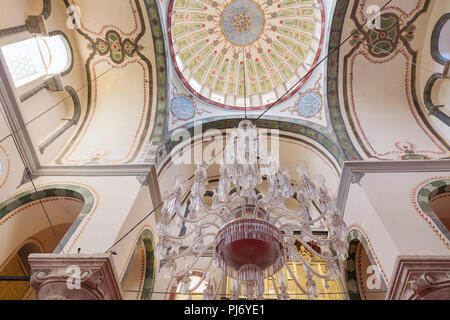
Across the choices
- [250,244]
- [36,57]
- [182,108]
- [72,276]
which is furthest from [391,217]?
[36,57]

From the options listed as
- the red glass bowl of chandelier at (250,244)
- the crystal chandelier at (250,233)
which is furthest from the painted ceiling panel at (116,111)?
the red glass bowl of chandelier at (250,244)

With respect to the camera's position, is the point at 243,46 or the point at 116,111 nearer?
the point at 116,111

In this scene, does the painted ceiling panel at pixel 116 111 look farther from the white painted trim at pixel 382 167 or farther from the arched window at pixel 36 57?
the white painted trim at pixel 382 167

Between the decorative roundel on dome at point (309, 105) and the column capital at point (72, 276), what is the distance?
5895mm

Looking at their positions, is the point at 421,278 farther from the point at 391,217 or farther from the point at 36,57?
the point at 36,57

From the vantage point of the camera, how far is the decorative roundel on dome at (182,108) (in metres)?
7.98

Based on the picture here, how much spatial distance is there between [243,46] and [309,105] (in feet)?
11.2

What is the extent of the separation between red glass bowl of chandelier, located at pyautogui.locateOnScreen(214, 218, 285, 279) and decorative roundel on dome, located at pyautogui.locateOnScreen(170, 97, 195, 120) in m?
5.08

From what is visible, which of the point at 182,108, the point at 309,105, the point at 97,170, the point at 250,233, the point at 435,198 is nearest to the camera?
the point at 250,233

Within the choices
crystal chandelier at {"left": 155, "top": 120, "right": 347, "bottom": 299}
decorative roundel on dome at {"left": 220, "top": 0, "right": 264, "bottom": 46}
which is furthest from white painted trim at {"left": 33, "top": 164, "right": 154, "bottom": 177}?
decorative roundel on dome at {"left": 220, "top": 0, "right": 264, "bottom": 46}

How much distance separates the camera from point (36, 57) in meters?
6.36

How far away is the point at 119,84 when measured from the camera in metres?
7.71

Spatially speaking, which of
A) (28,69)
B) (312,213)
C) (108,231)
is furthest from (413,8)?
(28,69)

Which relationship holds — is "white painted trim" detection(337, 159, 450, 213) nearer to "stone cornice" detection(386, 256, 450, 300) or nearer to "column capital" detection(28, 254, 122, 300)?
"stone cornice" detection(386, 256, 450, 300)
